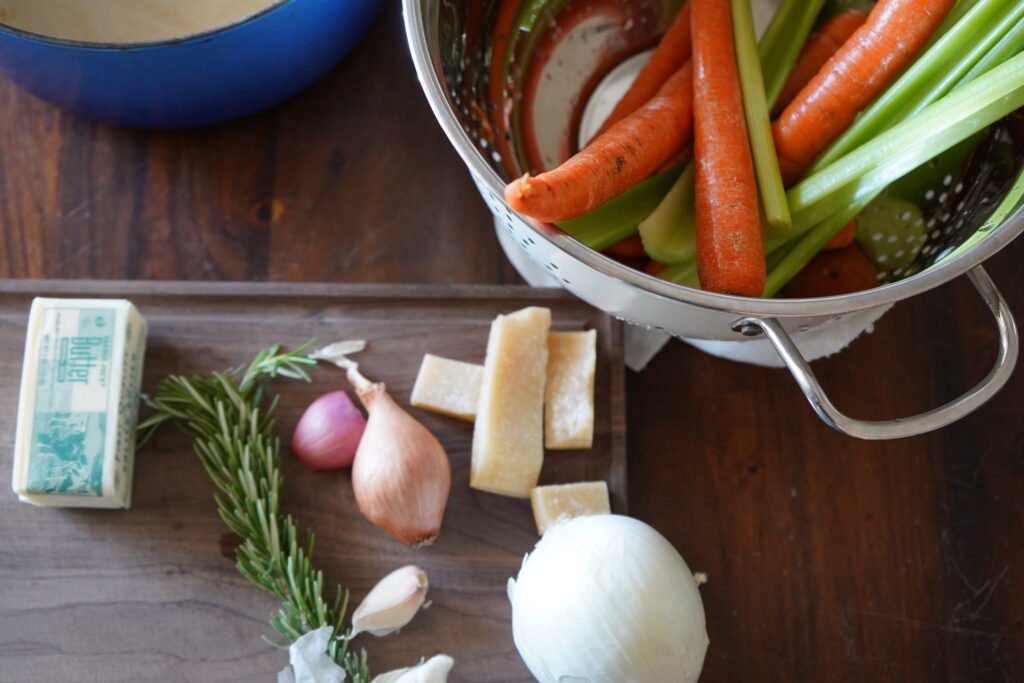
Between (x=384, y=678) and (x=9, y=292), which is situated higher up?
(x=9, y=292)

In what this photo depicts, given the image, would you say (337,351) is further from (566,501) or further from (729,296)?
(729,296)

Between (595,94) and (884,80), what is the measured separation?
30 cm

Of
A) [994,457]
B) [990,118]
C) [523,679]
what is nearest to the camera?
[990,118]

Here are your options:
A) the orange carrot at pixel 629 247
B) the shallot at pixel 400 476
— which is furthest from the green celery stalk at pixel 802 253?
the shallot at pixel 400 476

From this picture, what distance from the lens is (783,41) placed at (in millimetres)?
877

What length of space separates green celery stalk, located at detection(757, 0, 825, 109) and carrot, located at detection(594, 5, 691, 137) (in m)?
0.08

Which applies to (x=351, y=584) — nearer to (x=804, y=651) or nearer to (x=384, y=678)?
(x=384, y=678)

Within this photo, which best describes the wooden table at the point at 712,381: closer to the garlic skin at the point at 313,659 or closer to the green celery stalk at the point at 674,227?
the green celery stalk at the point at 674,227

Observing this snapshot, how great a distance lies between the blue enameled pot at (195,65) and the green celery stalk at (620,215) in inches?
11.9

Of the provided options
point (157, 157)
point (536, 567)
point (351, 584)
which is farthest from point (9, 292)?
point (536, 567)

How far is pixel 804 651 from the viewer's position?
844 mm

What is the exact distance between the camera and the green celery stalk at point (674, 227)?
792 mm

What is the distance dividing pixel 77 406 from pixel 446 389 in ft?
1.06

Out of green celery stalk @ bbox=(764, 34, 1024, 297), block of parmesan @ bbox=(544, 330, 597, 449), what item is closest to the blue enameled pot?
block of parmesan @ bbox=(544, 330, 597, 449)
